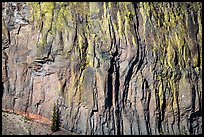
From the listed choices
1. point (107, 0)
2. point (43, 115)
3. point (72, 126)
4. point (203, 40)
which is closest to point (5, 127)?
point (43, 115)

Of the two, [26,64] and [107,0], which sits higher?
[107,0]

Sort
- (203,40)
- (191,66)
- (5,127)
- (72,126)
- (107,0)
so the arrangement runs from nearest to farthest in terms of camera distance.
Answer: (5,127)
(72,126)
(107,0)
(191,66)
(203,40)

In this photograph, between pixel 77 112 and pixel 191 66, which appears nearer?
pixel 77 112

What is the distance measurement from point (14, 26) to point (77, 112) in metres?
13.4

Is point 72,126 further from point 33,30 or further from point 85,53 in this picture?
point 33,30

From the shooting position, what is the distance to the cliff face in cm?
4619

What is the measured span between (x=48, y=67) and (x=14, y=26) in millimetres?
6937

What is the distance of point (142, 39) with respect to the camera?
49906 millimetres

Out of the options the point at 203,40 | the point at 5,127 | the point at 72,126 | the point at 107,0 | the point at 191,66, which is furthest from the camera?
the point at 203,40

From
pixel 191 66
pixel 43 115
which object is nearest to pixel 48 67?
pixel 43 115

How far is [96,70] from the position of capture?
1828 inches

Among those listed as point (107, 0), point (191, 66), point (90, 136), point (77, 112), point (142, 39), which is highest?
point (107, 0)

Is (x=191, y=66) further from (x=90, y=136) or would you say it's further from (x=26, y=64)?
(x=26, y=64)

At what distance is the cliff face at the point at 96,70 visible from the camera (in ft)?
152
